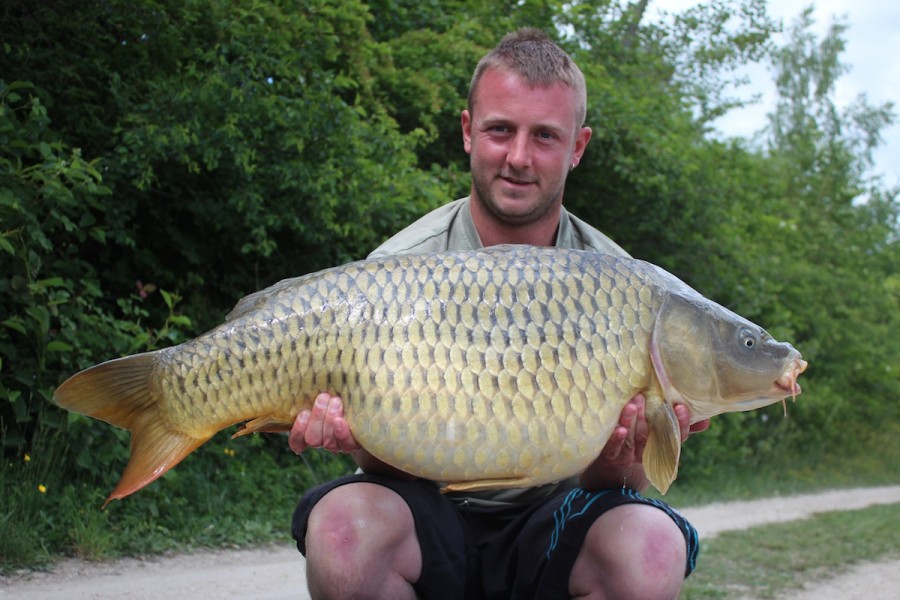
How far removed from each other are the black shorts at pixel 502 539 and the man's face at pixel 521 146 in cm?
63

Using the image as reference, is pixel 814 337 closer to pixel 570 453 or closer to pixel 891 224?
pixel 891 224

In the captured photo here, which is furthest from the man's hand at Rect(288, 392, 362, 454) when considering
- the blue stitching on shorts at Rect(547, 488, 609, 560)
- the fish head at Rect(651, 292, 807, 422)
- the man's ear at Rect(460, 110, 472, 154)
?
the man's ear at Rect(460, 110, 472, 154)

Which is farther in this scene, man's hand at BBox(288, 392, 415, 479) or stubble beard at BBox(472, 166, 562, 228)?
stubble beard at BBox(472, 166, 562, 228)

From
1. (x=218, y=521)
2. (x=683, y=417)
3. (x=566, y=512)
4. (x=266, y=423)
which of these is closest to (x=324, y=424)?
(x=266, y=423)

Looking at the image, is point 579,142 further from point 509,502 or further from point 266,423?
point 266,423

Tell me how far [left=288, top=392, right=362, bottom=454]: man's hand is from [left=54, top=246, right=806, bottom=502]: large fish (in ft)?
0.06

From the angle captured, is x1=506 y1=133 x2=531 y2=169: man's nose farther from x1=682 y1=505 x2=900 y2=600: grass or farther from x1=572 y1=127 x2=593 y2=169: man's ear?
x1=682 y1=505 x2=900 y2=600: grass

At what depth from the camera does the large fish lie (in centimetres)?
171

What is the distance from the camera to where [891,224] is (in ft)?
46.3

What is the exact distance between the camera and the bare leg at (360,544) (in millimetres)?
1794

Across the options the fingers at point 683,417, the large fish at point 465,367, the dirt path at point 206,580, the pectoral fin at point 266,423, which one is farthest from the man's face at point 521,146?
the dirt path at point 206,580

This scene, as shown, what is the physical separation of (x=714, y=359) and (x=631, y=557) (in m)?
0.38

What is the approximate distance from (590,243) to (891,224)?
13.1 m

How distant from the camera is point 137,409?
1818mm
